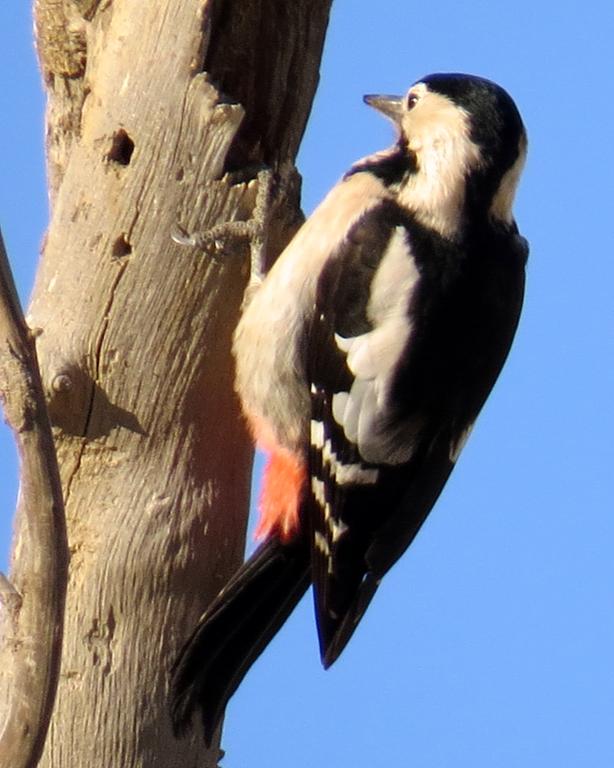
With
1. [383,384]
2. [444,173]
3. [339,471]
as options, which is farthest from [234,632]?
[444,173]

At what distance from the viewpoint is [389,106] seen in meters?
3.75

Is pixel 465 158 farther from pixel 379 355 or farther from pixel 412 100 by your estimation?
pixel 379 355

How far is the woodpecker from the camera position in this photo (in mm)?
3330

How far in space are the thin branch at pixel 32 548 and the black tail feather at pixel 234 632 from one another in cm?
75

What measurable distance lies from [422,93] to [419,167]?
0.22 m

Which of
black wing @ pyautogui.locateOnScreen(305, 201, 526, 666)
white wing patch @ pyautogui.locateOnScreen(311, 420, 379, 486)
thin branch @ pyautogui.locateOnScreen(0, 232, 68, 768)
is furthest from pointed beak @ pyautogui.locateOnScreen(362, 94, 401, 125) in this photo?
thin branch @ pyautogui.locateOnScreen(0, 232, 68, 768)

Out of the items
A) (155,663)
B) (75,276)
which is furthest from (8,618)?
(75,276)

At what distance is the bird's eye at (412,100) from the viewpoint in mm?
3639

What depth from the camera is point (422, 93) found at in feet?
11.9

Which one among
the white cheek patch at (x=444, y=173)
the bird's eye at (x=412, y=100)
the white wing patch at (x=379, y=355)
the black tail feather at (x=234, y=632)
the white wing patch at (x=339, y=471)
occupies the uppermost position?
the bird's eye at (x=412, y=100)

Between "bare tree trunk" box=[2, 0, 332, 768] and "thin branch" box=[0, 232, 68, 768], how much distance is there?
675mm

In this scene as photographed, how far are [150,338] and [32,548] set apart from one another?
911mm

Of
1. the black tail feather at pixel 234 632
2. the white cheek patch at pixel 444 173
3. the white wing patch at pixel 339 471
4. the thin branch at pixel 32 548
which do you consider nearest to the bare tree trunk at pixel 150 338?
the black tail feather at pixel 234 632

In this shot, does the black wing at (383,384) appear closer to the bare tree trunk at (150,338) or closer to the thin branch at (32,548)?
the bare tree trunk at (150,338)
